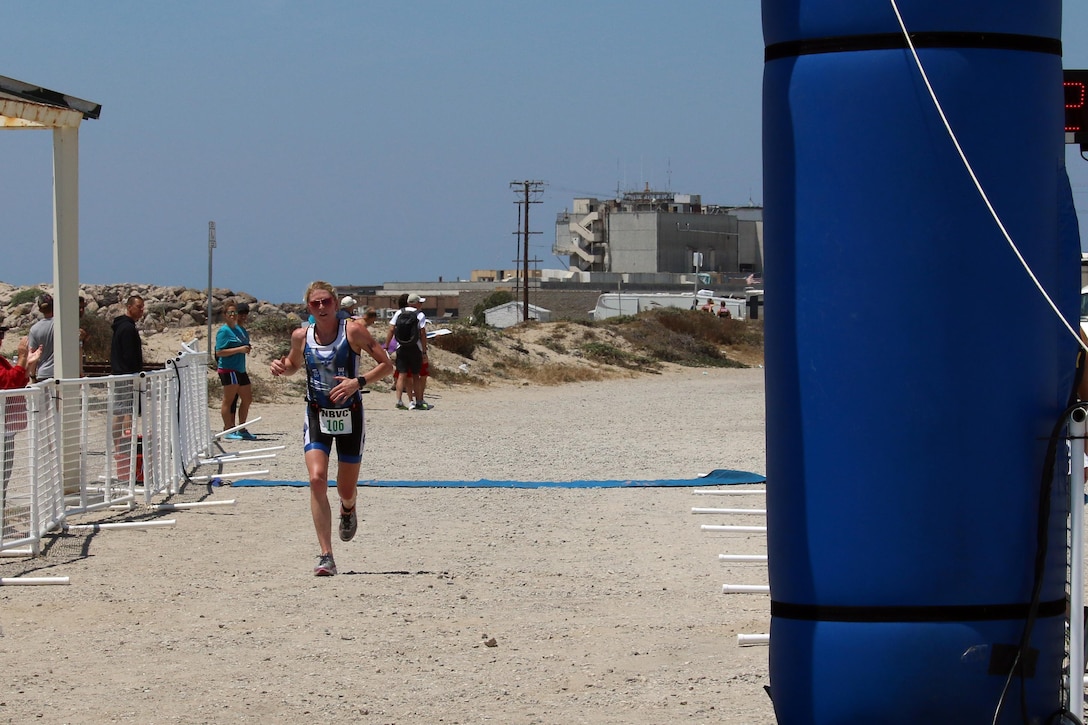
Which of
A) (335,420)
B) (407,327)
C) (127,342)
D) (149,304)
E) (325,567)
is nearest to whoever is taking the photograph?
(325,567)

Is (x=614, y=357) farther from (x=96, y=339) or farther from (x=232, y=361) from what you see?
(x=232, y=361)

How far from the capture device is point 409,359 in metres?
22.0

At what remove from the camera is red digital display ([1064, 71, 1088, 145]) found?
17.6ft

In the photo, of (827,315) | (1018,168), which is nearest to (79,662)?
(827,315)

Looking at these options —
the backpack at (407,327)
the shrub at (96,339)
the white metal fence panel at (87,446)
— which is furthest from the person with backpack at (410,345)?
the shrub at (96,339)

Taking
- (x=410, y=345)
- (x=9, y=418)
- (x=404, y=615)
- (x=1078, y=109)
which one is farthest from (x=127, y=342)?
(x=1078, y=109)

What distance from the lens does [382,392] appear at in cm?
2670

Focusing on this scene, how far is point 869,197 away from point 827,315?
1.20 ft

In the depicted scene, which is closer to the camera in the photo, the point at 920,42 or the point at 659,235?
the point at 920,42

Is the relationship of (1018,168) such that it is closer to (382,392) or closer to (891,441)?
(891,441)

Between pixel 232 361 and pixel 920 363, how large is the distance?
14.5 m

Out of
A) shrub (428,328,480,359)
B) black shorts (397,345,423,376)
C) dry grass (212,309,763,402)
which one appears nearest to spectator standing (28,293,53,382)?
black shorts (397,345,423,376)

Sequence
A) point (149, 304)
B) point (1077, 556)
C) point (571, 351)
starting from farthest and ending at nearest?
point (149, 304)
point (571, 351)
point (1077, 556)

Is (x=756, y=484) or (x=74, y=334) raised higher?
(x=74, y=334)
